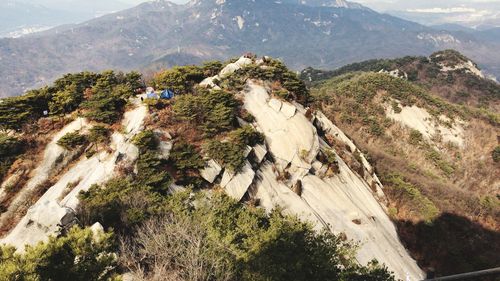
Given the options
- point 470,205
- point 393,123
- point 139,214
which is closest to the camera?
point 139,214

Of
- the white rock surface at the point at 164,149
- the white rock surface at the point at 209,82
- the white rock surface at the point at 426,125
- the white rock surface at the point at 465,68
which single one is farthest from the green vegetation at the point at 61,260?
the white rock surface at the point at 465,68

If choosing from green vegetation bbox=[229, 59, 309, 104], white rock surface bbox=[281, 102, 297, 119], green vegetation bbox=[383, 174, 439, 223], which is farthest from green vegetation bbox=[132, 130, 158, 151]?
green vegetation bbox=[383, 174, 439, 223]

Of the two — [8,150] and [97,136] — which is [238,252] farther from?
[8,150]

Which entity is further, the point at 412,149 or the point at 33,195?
the point at 412,149

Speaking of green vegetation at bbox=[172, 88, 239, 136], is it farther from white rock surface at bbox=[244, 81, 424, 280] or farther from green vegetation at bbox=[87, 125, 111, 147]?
green vegetation at bbox=[87, 125, 111, 147]

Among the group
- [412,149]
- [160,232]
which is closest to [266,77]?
[160,232]

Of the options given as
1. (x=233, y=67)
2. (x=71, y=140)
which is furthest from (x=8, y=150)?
(x=233, y=67)

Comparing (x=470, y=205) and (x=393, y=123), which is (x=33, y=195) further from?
(x=393, y=123)
